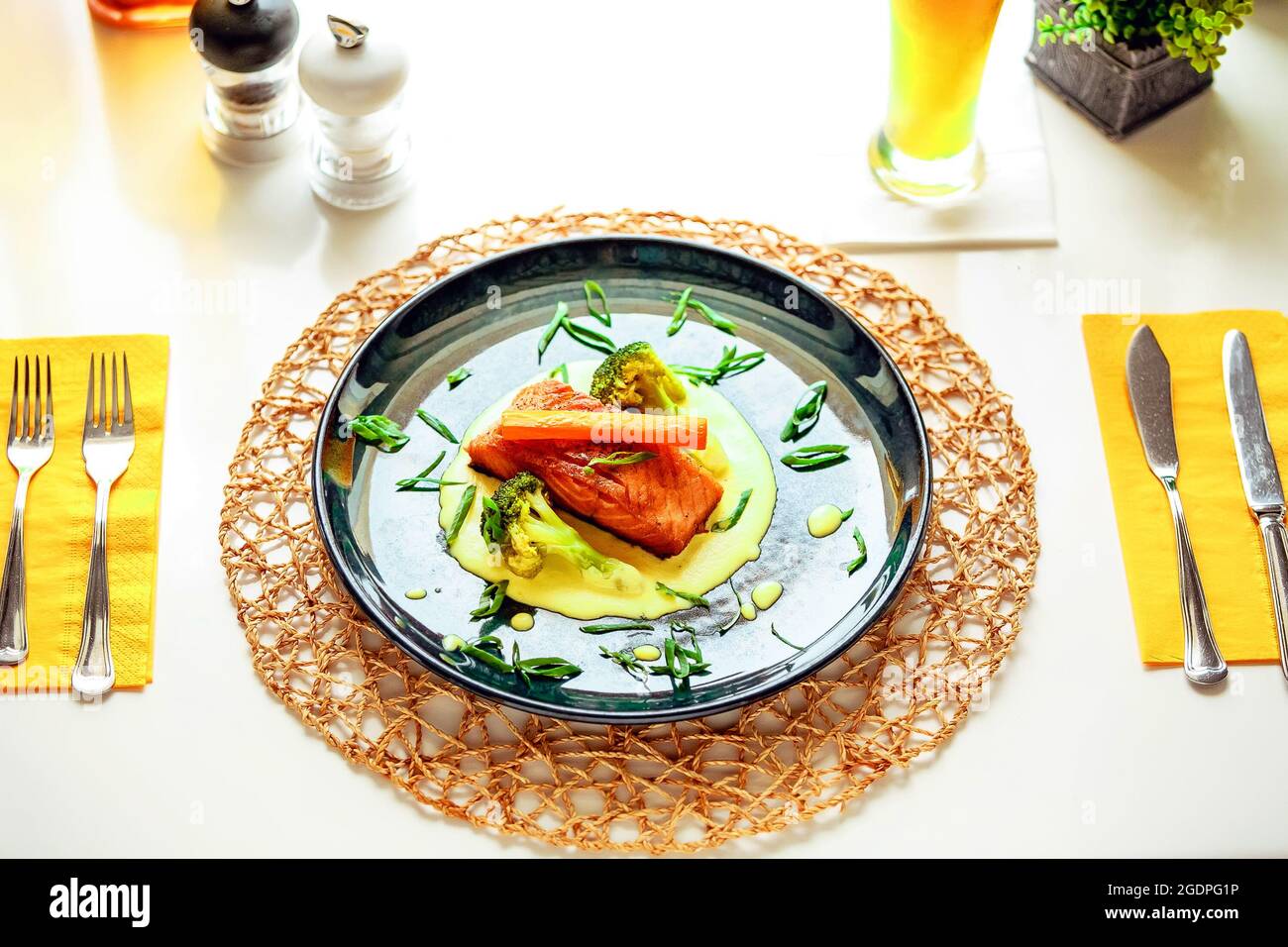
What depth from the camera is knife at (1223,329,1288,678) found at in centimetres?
159

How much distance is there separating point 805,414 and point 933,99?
58 centimetres

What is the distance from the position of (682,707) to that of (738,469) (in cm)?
36

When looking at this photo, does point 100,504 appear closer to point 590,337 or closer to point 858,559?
point 590,337

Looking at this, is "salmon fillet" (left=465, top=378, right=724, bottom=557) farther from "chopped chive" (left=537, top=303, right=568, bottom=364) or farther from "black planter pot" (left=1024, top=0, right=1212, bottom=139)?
"black planter pot" (left=1024, top=0, right=1212, bottom=139)

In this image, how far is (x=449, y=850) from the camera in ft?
4.85

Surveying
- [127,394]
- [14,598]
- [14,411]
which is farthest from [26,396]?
[14,598]

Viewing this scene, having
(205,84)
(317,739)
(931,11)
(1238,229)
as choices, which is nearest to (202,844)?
(317,739)

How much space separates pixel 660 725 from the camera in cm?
152

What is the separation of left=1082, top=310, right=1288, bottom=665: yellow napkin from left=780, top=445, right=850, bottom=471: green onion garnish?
1.25ft

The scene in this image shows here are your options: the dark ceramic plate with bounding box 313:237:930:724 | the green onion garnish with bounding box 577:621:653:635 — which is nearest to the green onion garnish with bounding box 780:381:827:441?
the dark ceramic plate with bounding box 313:237:930:724

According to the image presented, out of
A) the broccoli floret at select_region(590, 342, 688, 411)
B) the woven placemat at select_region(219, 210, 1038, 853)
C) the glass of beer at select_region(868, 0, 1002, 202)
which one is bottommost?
the woven placemat at select_region(219, 210, 1038, 853)

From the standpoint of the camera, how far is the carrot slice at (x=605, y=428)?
158cm

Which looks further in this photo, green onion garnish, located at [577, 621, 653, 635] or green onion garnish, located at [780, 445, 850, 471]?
green onion garnish, located at [780, 445, 850, 471]

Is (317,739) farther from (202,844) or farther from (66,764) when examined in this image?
(66,764)
